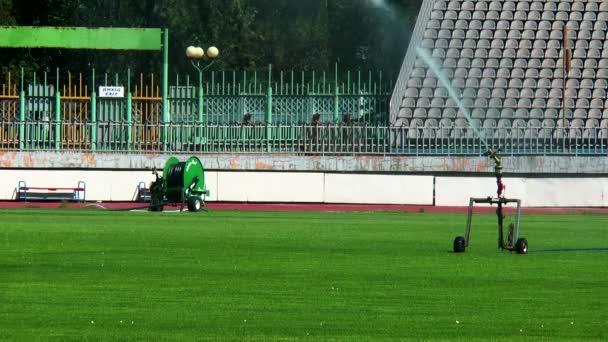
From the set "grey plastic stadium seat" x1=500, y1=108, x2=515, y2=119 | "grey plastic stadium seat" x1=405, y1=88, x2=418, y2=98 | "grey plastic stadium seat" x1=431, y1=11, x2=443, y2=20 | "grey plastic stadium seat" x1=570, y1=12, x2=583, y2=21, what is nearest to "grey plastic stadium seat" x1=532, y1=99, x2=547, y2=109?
"grey plastic stadium seat" x1=500, y1=108, x2=515, y2=119

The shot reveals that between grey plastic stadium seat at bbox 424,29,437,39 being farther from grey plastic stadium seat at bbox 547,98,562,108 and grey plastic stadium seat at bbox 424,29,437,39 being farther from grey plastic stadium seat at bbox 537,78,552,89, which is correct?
grey plastic stadium seat at bbox 547,98,562,108

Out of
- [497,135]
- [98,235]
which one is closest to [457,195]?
[497,135]

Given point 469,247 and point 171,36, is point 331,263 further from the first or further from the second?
point 171,36

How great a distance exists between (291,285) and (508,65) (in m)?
32.5

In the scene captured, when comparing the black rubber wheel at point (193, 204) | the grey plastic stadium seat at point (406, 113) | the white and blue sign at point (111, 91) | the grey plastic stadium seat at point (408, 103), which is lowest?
the black rubber wheel at point (193, 204)

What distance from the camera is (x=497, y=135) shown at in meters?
40.4

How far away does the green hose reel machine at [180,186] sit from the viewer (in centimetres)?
3588

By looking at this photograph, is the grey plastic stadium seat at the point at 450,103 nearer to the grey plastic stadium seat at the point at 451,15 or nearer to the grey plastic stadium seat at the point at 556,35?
the grey plastic stadium seat at the point at 451,15

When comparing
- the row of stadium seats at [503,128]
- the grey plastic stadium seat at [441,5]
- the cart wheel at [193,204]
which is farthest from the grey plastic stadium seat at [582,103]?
the cart wheel at [193,204]

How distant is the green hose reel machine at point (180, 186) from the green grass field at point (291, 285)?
8942 mm

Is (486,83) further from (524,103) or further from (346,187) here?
(346,187)

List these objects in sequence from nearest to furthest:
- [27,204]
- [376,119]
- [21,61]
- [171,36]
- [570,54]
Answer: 1. [27,204]
2. [376,119]
3. [570,54]
4. [21,61]
5. [171,36]

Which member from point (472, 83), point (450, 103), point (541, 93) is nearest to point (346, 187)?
point (450, 103)

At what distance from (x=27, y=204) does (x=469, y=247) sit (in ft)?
61.8
